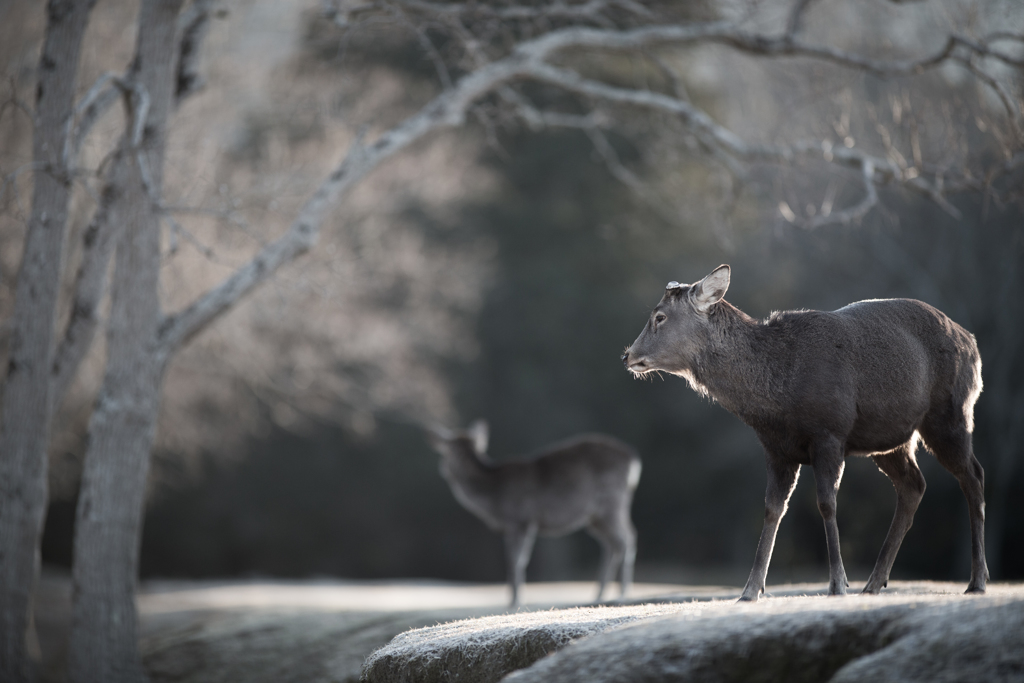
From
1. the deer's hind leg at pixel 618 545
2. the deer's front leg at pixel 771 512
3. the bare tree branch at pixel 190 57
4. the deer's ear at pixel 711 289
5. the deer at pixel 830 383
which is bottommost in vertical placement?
the deer's hind leg at pixel 618 545

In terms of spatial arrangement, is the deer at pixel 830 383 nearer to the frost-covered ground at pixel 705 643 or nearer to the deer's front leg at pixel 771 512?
the deer's front leg at pixel 771 512

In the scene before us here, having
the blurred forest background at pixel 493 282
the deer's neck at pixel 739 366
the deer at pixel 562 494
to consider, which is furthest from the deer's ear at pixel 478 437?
the deer's neck at pixel 739 366

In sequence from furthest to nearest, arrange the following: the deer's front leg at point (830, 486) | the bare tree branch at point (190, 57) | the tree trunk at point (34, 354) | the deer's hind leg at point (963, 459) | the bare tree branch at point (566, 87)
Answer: the bare tree branch at point (190, 57)
the bare tree branch at point (566, 87)
the tree trunk at point (34, 354)
the deer's hind leg at point (963, 459)
the deer's front leg at point (830, 486)

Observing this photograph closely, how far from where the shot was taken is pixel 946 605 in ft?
12.6

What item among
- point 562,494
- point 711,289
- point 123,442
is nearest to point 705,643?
point 711,289

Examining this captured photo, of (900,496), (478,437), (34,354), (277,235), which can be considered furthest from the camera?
(277,235)

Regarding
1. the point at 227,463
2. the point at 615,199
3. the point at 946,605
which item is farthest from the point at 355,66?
the point at 946,605

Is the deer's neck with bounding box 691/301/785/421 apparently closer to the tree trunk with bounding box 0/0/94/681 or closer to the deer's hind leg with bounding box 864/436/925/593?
the deer's hind leg with bounding box 864/436/925/593

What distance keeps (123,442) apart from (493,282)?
14.4 metres

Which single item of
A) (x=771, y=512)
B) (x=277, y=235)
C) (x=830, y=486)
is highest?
(x=277, y=235)

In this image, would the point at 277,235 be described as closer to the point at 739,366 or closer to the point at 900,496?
the point at 739,366

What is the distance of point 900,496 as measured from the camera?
5730 millimetres

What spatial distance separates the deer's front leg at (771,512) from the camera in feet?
16.7

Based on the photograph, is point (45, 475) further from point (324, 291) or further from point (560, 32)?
point (560, 32)
